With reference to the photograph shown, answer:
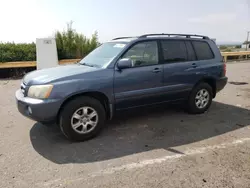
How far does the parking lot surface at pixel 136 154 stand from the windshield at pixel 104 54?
1.30m

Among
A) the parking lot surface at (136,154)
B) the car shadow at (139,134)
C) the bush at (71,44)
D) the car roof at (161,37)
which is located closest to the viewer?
the parking lot surface at (136,154)

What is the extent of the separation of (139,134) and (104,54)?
5.74 feet

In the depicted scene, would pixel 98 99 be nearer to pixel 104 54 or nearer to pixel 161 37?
pixel 104 54

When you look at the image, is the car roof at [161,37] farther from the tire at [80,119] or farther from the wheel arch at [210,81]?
the tire at [80,119]

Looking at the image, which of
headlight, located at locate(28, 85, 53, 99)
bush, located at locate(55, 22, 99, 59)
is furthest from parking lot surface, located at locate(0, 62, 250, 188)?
bush, located at locate(55, 22, 99, 59)

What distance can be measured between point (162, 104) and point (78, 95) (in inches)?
72.6

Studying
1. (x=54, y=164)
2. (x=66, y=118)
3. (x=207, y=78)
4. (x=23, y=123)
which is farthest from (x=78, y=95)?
(x=207, y=78)

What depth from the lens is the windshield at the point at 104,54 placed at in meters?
4.36

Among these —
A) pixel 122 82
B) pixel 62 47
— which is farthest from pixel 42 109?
pixel 62 47

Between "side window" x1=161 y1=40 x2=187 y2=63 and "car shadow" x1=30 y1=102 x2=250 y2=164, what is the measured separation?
1.29 meters

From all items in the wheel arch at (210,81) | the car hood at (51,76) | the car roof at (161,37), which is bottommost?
the wheel arch at (210,81)

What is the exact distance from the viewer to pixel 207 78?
5395 mm

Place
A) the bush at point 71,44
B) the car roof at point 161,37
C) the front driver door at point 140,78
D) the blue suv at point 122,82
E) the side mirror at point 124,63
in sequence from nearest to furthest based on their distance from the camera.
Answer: the blue suv at point 122,82 < the side mirror at point 124,63 < the front driver door at point 140,78 < the car roof at point 161,37 < the bush at point 71,44

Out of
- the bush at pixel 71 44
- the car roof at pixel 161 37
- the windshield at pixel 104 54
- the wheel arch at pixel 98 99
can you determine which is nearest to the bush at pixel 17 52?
the bush at pixel 71 44
